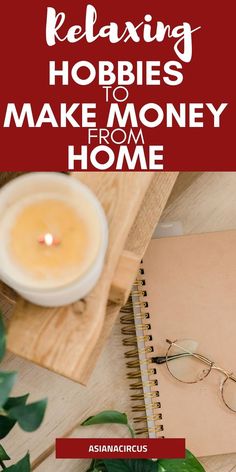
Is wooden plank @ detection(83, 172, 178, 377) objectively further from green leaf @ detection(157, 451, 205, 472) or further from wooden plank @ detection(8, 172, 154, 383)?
green leaf @ detection(157, 451, 205, 472)

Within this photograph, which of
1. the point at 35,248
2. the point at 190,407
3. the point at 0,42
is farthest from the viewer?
the point at 190,407

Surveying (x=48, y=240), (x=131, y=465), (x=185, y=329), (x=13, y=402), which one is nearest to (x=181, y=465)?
(x=131, y=465)

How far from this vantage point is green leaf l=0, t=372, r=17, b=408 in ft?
1.51

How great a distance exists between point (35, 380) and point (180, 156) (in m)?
0.34

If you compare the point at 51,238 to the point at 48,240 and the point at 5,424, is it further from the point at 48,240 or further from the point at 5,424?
the point at 5,424

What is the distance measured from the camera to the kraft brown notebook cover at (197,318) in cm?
75

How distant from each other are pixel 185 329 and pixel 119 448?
172 millimetres

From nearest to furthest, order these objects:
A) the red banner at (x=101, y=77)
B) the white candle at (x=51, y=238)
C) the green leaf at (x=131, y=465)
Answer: the white candle at (x=51, y=238) → the red banner at (x=101, y=77) → the green leaf at (x=131, y=465)

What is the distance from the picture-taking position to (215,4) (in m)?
0.65

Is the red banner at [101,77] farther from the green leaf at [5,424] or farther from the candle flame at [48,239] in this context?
the green leaf at [5,424]

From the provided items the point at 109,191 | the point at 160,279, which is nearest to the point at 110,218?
the point at 109,191

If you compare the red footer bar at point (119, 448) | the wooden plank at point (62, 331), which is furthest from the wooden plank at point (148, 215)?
the red footer bar at point (119, 448)

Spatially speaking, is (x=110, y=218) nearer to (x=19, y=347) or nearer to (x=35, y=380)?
(x=19, y=347)

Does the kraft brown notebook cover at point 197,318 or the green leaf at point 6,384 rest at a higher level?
the kraft brown notebook cover at point 197,318
